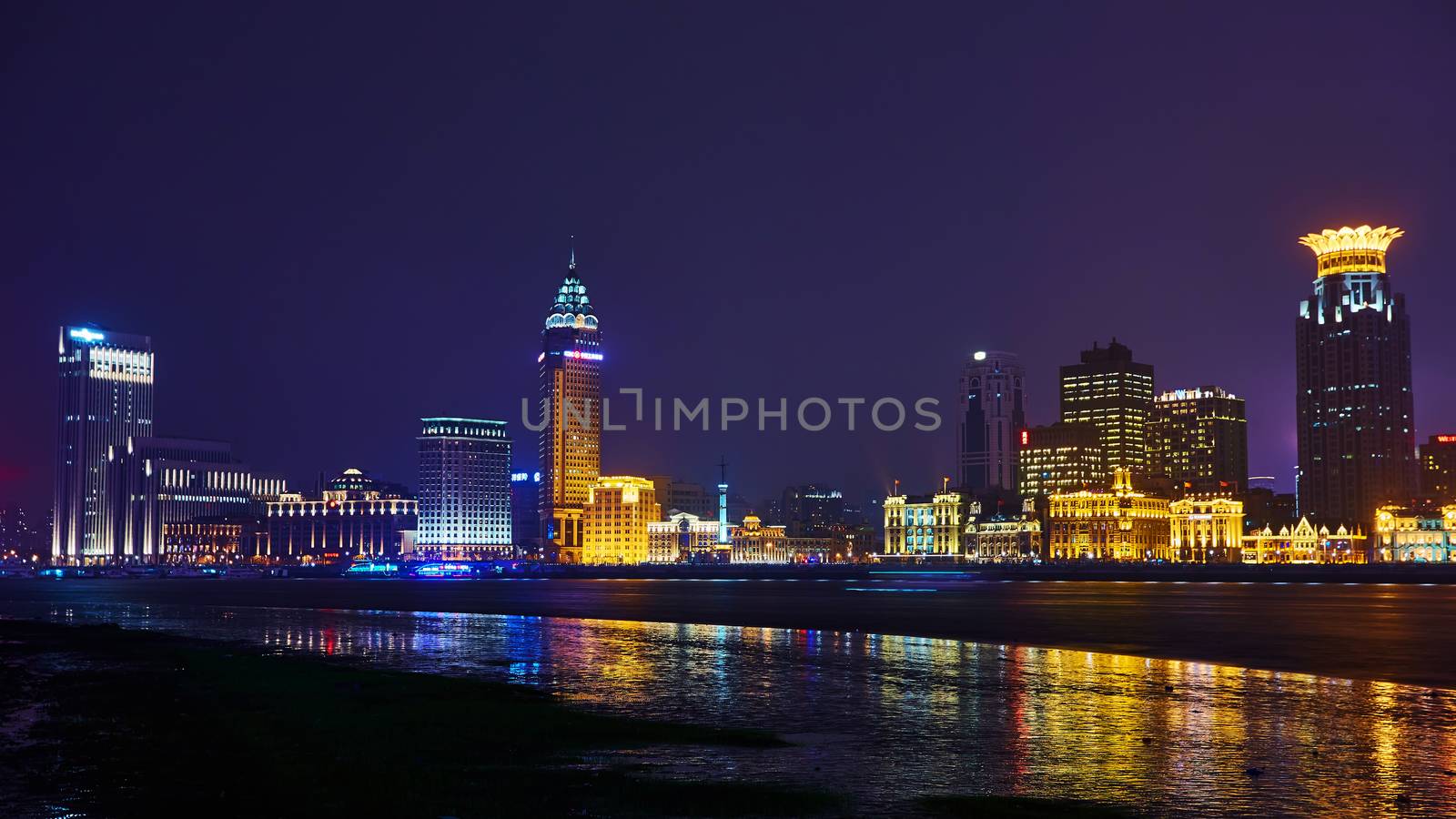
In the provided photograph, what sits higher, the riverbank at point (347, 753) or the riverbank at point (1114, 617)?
the riverbank at point (347, 753)

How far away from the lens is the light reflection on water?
20.2 metres

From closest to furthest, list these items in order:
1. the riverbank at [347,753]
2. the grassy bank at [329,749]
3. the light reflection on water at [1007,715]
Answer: the riverbank at [347,753] < the grassy bank at [329,749] < the light reflection on water at [1007,715]

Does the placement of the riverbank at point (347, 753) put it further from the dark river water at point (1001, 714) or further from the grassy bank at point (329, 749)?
the dark river water at point (1001, 714)

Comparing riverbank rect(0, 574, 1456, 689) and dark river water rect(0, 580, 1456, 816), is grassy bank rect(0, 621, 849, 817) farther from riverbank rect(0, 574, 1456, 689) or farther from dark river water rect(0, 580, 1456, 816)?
riverbank rect(0, 574, 1456, 689)

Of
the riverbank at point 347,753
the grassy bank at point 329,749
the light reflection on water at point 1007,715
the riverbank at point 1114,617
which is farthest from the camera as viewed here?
the riverbank at point 1114,617

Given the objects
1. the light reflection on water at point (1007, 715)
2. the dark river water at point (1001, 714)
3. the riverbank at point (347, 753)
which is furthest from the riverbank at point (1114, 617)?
the riverbank at point (347, 753)

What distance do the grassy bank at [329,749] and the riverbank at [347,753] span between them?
5cm

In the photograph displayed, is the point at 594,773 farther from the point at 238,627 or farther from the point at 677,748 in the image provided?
the point at 238,627

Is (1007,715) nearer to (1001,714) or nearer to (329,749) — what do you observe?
(1001,714)

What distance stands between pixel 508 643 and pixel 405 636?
725 cm

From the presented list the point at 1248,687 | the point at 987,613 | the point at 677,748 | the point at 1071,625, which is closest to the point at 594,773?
the point at 677,748

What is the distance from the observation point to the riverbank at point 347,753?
18656 millimetres

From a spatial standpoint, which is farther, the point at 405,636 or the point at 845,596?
the point at 845,596

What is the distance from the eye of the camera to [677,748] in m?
24.2
